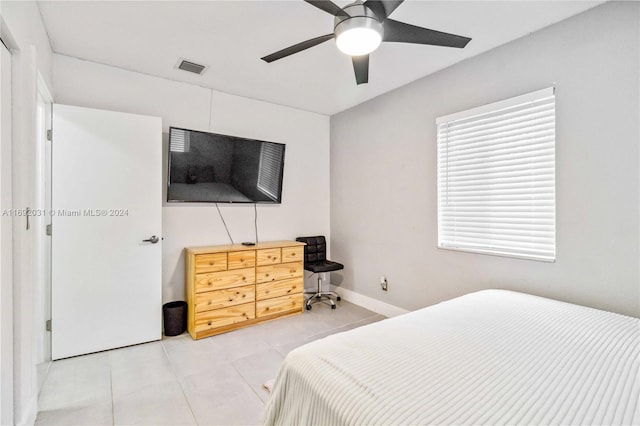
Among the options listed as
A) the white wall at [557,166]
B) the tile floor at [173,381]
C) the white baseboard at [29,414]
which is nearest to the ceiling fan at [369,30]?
the white wall at [557,166]

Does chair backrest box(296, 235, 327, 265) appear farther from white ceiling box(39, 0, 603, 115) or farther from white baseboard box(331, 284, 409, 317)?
white ceiling box(39, 0, 603, 115)

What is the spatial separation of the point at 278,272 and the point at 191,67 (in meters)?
2.30

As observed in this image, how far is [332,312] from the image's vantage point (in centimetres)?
370

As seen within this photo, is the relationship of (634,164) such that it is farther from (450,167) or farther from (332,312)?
(332,312)

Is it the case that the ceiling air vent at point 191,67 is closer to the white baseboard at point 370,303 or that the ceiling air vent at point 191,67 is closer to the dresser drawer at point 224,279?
the dresser drawer at point 224,279

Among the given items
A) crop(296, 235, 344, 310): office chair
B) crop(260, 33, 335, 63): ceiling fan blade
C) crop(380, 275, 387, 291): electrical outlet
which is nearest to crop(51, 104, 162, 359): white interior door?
crop(260, 33, 335, 63): ceiling fan blade

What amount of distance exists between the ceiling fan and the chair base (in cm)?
288

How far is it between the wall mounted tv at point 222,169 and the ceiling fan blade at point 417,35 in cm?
215

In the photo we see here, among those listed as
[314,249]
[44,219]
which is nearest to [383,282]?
[314,249]

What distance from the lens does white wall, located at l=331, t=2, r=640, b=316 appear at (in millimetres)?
1921

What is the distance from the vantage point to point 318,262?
405cm

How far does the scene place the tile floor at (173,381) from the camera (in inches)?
73.6

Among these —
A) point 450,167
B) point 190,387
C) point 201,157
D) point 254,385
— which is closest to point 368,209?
point 450,167

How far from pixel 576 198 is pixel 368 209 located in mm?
2075
